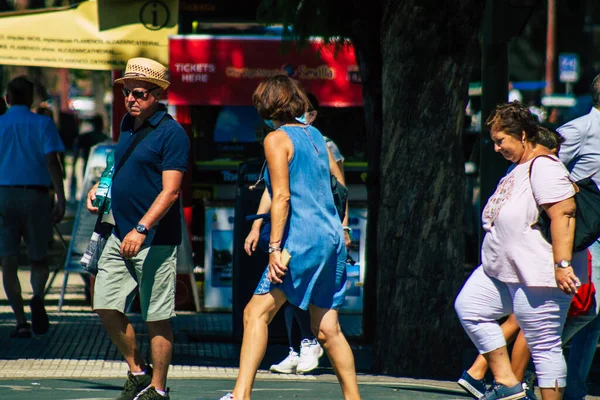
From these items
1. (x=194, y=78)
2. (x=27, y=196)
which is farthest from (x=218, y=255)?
(x=27, y=196)

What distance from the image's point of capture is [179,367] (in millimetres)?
7527

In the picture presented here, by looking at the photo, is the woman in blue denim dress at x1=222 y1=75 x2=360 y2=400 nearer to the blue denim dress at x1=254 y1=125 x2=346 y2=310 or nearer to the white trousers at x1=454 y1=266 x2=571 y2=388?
the blue denim dress at x1=254 y1=125 x2=346 y2=310

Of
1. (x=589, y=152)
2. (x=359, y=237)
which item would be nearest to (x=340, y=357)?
(x=589, y=152)

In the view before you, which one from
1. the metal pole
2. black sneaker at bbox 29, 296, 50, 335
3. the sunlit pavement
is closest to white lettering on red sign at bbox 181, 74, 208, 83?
black sneaker at bbox 29, 296, 50, 335

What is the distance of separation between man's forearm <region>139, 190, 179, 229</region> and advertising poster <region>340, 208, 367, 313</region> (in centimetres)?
438

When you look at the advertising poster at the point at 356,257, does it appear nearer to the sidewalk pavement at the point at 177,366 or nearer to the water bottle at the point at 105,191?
the sidewalk pavement at the point at 177,366

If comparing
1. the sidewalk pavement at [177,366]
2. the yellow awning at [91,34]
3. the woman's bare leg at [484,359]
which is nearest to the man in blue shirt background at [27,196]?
the sidewalk pavement at [177,366]

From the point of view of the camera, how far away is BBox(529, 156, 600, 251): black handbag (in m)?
5.49

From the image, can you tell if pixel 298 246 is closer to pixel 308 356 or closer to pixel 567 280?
pixel 567 280

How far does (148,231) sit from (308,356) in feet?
6.65

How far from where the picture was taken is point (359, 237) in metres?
10.0

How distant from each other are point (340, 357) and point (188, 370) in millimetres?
2217

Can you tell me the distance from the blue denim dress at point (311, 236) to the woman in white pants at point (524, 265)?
2.43 feet

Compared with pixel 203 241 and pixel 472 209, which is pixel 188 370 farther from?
pixel 472 209
